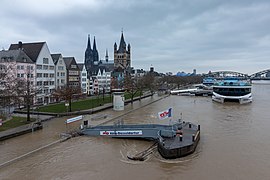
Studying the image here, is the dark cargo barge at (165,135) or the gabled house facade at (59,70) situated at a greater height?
the gabled house facade at (59,70)

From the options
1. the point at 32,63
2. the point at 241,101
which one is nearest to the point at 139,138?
the point at 32,63

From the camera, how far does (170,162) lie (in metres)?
16.7

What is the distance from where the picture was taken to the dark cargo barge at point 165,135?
1755 cm

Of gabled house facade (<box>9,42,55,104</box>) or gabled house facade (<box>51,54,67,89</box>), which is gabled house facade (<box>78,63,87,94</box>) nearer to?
gabled house facade (<box>51,54,67,89</box>)

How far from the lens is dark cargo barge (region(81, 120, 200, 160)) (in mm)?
17547

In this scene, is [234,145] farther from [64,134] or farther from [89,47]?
[89,47]

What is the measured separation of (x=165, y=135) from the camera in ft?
66.8

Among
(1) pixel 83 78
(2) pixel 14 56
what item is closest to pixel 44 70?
(2) pixel 14 56

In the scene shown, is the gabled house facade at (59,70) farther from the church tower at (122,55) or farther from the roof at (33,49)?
the church tower at (122,55)

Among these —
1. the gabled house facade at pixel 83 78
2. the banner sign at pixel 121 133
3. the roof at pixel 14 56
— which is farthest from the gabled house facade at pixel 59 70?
the banner sign at pixel 121 133

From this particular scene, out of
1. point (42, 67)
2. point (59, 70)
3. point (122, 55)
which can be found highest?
point (122, 55)

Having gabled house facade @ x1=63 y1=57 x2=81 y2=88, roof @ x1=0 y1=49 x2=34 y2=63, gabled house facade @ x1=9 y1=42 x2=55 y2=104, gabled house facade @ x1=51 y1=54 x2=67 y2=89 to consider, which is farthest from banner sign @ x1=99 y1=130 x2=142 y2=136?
gabled house facade @ x1=63 y1=57 x2=81 y2=88

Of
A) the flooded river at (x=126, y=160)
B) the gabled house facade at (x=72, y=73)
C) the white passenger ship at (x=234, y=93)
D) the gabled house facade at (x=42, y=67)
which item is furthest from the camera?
the gabled house facade at (x=72, y=73)

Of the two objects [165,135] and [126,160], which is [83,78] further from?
[126,160]
